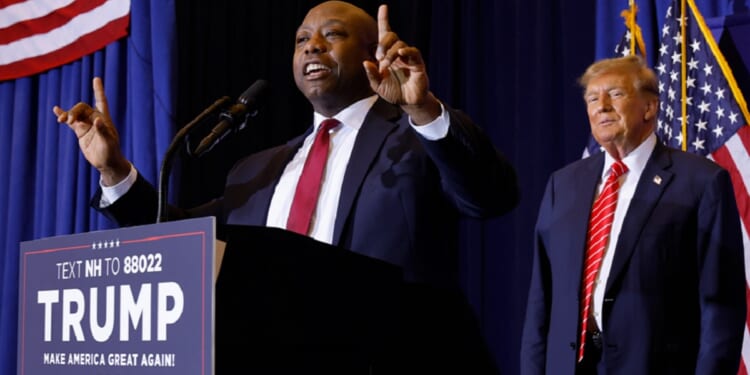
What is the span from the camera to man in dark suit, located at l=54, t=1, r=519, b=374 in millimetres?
1702

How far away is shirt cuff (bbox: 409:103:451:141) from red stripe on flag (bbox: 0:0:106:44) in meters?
2.94

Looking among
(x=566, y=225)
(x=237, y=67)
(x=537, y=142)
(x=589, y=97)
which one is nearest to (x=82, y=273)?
(x=566, y=225)

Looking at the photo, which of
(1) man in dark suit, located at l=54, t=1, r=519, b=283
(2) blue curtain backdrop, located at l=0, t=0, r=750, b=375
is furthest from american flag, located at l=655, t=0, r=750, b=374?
(1) man in dark suit, located at l=54, t=1, r=519, b=283

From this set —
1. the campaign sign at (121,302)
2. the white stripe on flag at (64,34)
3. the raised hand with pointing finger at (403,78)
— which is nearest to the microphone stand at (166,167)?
the campaign sign at (121,302)

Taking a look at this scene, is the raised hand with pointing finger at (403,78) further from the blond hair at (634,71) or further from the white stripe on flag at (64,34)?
the white stripe on flag at (64,34)

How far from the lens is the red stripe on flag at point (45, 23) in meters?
4.31

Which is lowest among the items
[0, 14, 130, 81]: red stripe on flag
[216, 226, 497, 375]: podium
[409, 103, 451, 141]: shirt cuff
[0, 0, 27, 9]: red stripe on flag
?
[216, 226, 497, 375]: podium

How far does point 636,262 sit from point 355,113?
3.40 feet

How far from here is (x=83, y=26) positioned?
432 centimetres

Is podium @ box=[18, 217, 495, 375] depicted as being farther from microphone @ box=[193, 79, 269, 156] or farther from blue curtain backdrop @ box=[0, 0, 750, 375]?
blue curtain backdrop @ box=[0, 0, 750, 375]

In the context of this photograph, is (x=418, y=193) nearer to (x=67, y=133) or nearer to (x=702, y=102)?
(x=702, y=102)

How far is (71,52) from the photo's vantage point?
4.39 m

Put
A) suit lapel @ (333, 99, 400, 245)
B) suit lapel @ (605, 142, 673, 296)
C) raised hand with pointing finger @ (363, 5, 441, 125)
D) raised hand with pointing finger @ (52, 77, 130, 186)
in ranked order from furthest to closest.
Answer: suit lapel @ (605, 142, 673, 296)
raised hand with pointing finger @ (52, 77, 130, 186)
suit lapel @ (333, 99, 400, 245)
raised hand with pointing finger @ (363, 5, 441, 125)

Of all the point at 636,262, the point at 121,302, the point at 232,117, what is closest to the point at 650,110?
the point at 636,262
